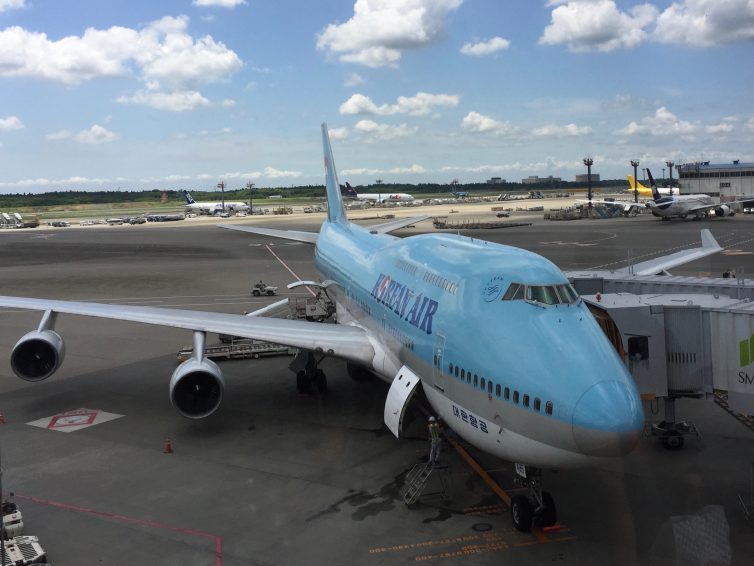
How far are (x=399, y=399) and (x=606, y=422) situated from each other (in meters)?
5.44

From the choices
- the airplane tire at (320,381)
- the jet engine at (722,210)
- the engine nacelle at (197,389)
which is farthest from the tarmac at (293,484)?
the jet engine at (722,210)

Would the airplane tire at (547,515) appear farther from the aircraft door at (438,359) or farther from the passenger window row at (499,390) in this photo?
the aircraft door at (438,359)

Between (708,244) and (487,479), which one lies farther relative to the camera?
(708,244)

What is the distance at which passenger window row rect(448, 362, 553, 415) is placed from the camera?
11266 millimetres

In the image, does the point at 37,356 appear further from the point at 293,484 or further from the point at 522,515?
the point at 522,515

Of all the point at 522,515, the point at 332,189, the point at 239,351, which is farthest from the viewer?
the point at 332,189

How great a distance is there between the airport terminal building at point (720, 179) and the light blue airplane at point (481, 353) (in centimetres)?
12063

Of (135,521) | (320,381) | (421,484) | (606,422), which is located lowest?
(135,521)

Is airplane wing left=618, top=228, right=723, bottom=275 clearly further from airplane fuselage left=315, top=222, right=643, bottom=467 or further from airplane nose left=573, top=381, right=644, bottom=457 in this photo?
airplane nose left=573, top=381, right=644, bottom=457

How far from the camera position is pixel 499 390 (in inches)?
472

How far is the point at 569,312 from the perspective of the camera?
12.5 metres

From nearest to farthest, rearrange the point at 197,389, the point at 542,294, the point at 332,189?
the point at 542,294
the point at 197,389
the point at 332,189

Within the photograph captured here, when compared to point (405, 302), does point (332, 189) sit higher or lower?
higher

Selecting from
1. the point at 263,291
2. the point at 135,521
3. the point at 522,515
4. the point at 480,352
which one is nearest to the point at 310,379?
the point at 135,521
